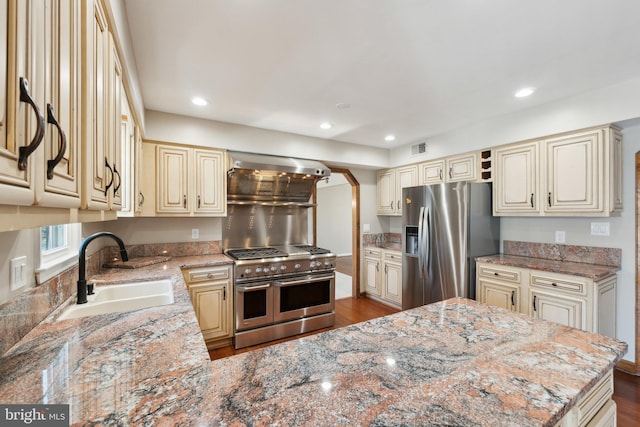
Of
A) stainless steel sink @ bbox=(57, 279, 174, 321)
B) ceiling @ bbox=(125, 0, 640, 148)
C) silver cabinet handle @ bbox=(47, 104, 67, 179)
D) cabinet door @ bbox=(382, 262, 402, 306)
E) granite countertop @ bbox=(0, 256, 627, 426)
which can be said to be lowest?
cabinet door @ bbox=(382, 262, 402, 306)

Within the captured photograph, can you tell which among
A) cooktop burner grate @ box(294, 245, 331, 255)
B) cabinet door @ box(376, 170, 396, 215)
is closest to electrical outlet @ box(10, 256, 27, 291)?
cooktop burner grate @ box(294, 245, 331, 255)

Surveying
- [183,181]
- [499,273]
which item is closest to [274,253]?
[183,181]

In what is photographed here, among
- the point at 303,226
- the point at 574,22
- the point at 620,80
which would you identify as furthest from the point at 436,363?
the point at 303,226

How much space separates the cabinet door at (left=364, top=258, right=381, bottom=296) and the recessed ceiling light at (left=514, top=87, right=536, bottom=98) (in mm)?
2794

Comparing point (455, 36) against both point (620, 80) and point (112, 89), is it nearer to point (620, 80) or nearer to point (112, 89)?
point (620, 80)

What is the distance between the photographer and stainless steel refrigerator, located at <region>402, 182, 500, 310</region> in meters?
3.10

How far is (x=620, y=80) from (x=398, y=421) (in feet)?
10.6

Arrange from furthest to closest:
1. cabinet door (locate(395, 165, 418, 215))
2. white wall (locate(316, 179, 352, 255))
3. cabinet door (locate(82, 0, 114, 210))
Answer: white wall (locate(316, 179, 352, 255)) → cabinet door (locate(395, 165, 418, 215)) → cabinet door (locate(82, 0, 114, 210))

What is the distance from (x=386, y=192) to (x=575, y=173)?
2.44 meters

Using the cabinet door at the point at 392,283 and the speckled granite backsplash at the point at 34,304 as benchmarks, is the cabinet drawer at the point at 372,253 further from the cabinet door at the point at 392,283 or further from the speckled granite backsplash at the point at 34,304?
the speckled granite backsplash at the point at 34,304

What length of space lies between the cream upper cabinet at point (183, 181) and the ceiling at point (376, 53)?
474 millimetres

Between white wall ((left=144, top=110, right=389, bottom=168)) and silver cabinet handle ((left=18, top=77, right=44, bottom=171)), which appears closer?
silver cabinet handle ((left=18, top=77, right=44, bottom=171))

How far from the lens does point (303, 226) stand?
13.4 ft

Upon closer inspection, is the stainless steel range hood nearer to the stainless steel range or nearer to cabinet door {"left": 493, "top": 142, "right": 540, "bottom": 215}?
the stainless steel range
